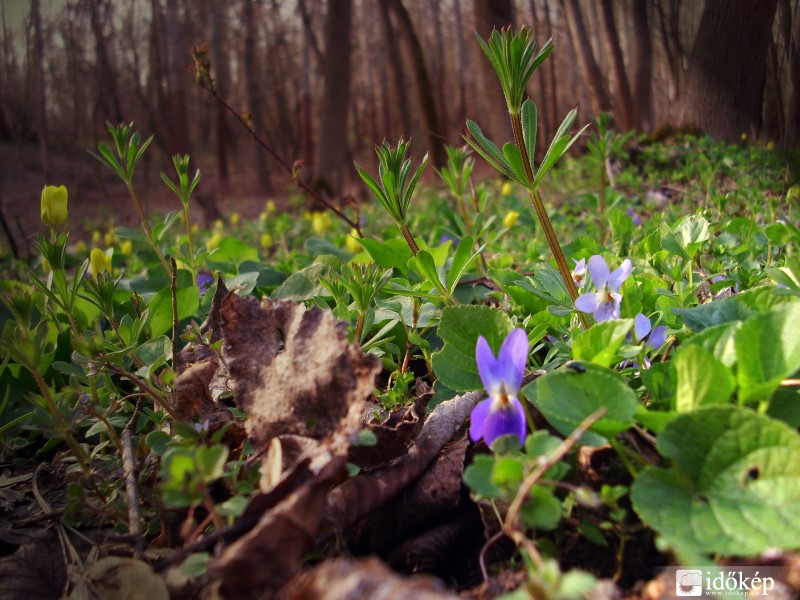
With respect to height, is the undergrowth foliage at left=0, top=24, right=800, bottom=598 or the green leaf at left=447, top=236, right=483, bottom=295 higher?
the green leaf at left=447, top=236, right=483, bottom=295

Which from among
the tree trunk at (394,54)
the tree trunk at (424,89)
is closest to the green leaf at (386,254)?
the tree trunk at (424,89)

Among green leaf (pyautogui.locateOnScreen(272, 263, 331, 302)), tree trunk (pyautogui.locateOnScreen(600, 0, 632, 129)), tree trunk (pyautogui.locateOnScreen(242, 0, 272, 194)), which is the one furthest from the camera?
tree trunk (pyautogui.locateOnScreen(242, 0, 272, 194))

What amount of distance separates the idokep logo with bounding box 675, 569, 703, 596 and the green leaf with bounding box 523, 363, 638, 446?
157 mm

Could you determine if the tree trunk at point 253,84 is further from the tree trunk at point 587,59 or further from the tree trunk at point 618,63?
the tree trunk at point 618,63

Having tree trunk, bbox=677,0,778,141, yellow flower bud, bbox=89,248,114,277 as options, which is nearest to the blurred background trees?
tree trunk, bbox=677,0,778,141

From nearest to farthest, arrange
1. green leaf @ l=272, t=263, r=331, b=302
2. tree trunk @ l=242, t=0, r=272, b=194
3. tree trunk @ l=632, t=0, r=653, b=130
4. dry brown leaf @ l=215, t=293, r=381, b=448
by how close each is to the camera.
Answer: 1. dry brown leaf @ l=215, t=293, r=381, b=448
2. green leaf @ l=272, t=263, r=331, b=302
3. tree trunk @ l=632, t=0, r=653, b=130
4. tree trunk @ l=242, t=0, r=272, b=194

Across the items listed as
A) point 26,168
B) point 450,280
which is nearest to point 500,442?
point 450,280

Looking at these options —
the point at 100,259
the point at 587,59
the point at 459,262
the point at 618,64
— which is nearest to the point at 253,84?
the point at 587,59

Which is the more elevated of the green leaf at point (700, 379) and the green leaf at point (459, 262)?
the green leaf at point (459, 262)

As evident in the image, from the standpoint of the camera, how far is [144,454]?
1.05 metres

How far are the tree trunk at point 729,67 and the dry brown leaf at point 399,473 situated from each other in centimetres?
391

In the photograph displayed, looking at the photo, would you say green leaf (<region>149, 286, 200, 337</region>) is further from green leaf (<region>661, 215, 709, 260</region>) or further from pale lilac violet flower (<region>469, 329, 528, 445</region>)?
green leaf (<region>661, 215, 709, 260</region>)

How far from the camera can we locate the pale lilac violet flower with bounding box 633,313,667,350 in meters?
0.93

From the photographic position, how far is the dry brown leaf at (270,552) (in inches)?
23.4
